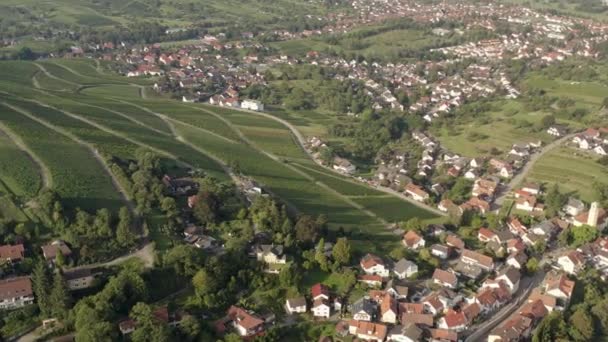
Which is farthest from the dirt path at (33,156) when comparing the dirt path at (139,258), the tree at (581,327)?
the tree at (581,327)

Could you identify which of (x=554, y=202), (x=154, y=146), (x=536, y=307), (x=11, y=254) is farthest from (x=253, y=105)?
(x=536, y=307)

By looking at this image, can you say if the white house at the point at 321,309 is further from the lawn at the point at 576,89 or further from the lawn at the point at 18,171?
the lawn at the point at 576,89

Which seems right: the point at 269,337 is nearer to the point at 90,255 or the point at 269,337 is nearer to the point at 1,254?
the point at 90,255

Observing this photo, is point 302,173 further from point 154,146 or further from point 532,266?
point 532,266

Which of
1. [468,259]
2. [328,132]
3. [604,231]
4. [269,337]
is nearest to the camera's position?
[269,337]

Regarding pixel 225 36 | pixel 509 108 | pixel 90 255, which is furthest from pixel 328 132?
pixel 225 36

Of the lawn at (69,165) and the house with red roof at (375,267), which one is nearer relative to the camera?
the house with red roof at (375,267)

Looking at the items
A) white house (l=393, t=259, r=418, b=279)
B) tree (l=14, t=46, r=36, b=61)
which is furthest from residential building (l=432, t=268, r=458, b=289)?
tree (l=14, t=46, r=36, b=61)
